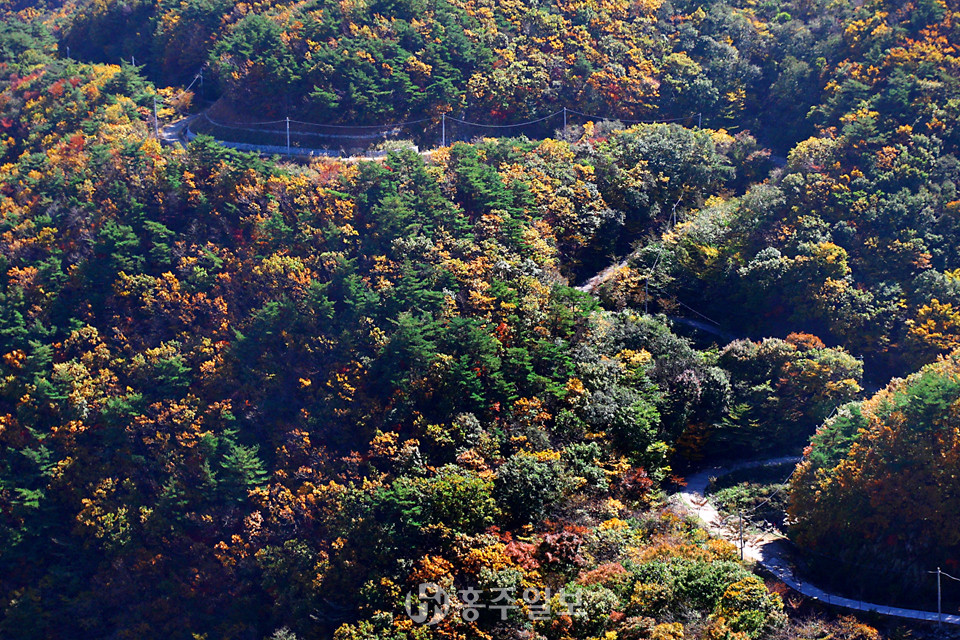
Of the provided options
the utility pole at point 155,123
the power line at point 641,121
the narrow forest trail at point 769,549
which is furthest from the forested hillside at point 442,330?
the narrow forest trail at point 769,549

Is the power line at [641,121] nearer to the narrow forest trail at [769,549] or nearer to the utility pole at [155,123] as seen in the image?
the narrow forest trail at [769,549]

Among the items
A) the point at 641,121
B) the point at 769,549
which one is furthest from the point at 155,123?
the point at 769,549

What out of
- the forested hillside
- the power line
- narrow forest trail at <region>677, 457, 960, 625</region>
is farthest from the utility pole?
narrow forest trail at <region>677, 457, 960, 625</region>

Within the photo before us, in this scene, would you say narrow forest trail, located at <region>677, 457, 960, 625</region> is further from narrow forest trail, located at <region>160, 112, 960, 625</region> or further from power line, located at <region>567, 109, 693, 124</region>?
power line, located at <region>567, 109, 693, 124</region>

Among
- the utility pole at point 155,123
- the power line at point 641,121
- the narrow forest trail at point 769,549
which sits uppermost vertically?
the power line at point 641,121

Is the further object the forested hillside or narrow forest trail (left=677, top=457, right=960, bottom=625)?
the forested hillside

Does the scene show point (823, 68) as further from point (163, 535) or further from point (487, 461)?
point (163, 535)
